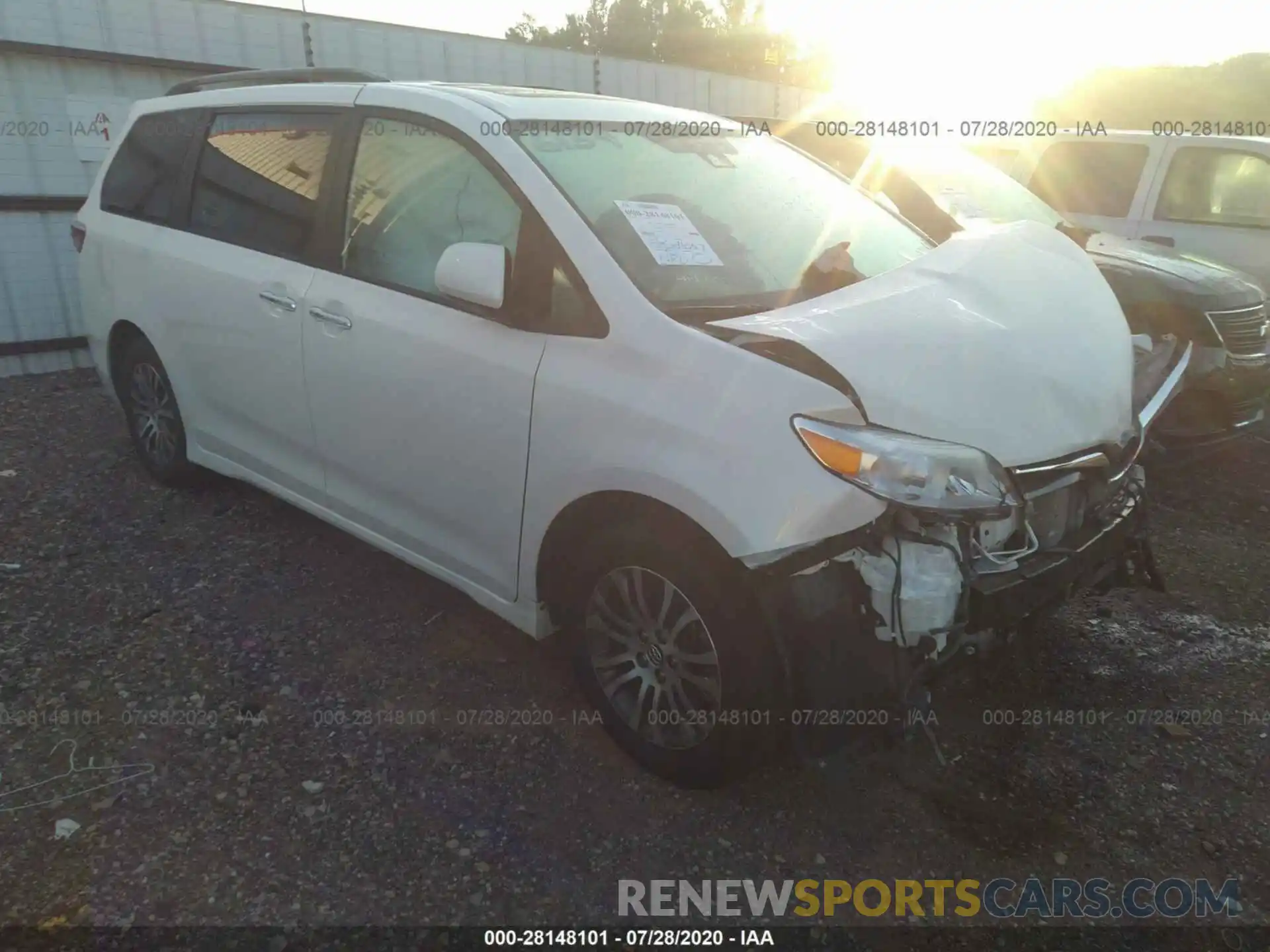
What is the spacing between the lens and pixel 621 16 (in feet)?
127

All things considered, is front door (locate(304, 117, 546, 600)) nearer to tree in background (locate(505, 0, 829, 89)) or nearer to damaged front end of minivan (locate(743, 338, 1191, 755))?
damaged front end of minivan (locate(743, 338, 1191, 755))

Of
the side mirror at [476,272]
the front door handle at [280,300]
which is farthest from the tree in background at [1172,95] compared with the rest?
the side mirror at [476,272]

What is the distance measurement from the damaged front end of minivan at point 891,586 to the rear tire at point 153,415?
310 cm

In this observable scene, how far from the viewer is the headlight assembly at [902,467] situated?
2086 millimetres

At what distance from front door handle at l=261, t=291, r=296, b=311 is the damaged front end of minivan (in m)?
1.99

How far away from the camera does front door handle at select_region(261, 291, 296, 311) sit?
320cm

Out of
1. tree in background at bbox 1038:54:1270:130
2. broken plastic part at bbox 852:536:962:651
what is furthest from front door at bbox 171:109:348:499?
tree in background at bbox 1038:54:1270:130

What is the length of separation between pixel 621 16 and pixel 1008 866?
4196cm

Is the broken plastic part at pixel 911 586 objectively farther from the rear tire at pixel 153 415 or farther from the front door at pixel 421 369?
the rear tire at pixel 153 415

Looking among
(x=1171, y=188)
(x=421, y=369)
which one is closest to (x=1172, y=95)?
(x=1171, y=188)

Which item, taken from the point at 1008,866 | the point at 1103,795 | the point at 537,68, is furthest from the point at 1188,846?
the point at 537,68

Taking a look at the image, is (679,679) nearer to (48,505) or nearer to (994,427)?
(994,427)

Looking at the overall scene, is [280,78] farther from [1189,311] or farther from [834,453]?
[1189,311]

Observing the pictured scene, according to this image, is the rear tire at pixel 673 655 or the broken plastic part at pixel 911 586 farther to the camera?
the rear tire at pixel 673 655
